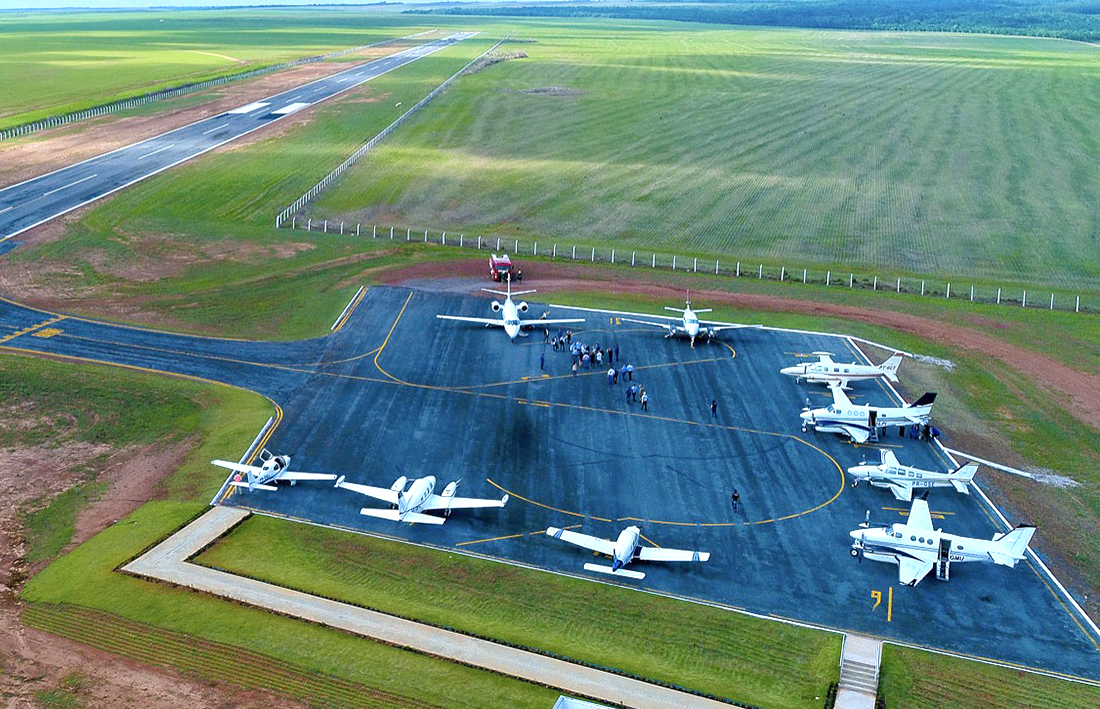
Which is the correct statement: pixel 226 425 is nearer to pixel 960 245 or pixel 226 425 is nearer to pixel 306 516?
pixel 306 516

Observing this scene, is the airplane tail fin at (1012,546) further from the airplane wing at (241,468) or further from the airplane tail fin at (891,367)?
the airplane wing at (241,468)

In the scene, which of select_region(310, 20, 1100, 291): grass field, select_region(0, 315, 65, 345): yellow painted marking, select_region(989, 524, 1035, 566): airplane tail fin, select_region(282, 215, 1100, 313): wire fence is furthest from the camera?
select_region(310, 20, 1100, 291): grass field

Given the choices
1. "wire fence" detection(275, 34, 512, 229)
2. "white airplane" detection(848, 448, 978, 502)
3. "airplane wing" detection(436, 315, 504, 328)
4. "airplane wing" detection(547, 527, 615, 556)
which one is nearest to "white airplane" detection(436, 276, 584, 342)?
"airplane wing" detection(436, 315, 504, 328)

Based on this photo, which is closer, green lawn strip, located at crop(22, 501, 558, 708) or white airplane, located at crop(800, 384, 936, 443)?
green lawn strip, located at crop(22, 501, 558, 708)

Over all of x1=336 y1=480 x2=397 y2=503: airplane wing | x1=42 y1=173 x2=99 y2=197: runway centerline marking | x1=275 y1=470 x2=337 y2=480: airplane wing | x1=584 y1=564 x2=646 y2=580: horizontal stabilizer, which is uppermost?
x1=42 y1=173 x2=99 y2=197: runway centerline marking

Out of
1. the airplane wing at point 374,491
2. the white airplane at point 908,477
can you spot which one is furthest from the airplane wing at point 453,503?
the white airplane at point 908,477

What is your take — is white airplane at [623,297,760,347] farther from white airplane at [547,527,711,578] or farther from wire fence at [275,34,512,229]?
wire fence at [275,34,512,229]
